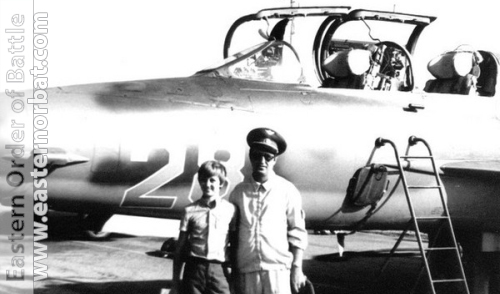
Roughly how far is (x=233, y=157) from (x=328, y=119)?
1.21 meters

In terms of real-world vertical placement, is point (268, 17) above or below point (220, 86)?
above

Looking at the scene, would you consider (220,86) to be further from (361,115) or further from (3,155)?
(3,155)

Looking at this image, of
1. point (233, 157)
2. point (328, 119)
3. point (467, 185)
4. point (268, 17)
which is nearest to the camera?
point (233, 157)

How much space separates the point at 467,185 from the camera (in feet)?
25.5

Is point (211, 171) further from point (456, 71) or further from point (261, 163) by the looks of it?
point (456, 71)

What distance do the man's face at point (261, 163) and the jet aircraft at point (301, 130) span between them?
4.04 ft

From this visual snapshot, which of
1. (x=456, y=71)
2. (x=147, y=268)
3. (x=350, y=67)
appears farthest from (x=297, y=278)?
(x=147, y=268)

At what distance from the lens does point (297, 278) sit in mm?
5148

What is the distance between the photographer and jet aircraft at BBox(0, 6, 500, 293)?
235 inches

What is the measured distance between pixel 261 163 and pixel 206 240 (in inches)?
28.0

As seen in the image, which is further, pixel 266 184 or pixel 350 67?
pixel 350 67

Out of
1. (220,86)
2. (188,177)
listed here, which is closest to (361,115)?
(220,86)

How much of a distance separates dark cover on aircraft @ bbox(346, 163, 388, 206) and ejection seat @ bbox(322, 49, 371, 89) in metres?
1.34

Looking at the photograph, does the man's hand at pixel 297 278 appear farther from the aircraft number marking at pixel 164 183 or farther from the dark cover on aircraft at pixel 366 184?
the dark cover on aircraft at pixel 366 184
